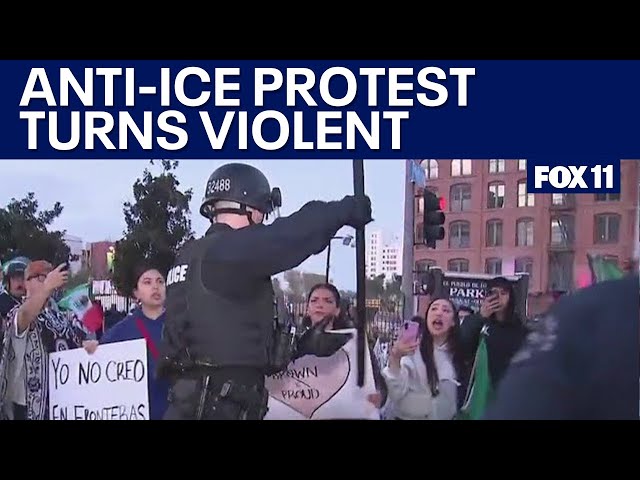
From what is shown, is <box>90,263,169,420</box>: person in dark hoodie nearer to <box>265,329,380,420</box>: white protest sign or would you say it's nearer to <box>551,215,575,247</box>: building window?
<box>265,329,380,420</box>: white protest sign

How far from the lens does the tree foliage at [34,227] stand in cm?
470

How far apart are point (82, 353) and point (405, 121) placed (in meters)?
2.21

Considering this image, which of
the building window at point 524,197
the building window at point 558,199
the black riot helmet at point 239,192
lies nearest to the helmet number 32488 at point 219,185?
the black riot helmet at point 239,192

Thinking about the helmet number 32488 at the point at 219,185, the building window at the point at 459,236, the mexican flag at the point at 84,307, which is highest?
the helmet number 32488 at the point at 219,185

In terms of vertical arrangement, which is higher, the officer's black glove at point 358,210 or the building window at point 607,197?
the building window at point 607,197

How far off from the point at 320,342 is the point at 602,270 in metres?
1.61

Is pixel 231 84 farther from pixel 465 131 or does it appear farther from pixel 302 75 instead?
pixel 465 131

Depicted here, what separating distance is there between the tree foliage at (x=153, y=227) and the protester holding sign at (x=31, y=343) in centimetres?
43

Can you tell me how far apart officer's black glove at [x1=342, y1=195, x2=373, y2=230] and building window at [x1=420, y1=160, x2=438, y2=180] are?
360mm

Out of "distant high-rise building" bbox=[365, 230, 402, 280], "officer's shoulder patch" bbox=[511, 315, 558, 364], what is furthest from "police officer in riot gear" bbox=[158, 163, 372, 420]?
"officer's shoulder patch" bbox=[511, 315, 558, 364]

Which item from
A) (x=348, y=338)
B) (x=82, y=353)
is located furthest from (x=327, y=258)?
(x=82, y=353)

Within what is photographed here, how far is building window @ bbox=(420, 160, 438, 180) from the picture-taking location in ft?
Answer: 15.4

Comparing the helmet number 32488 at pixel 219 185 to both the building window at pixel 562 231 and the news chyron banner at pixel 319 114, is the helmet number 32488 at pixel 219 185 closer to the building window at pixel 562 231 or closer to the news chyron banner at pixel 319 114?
the news chyron banner at pixel 319 114
